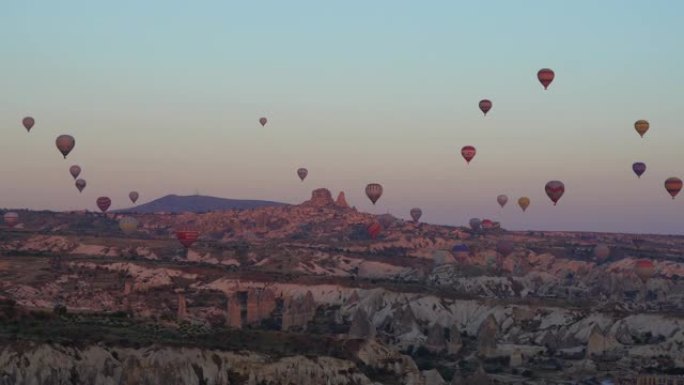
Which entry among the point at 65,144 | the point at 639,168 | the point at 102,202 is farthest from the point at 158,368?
the point at 102,202

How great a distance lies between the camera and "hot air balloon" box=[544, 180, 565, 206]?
400 ft

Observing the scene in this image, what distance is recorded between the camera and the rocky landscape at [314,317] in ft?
243

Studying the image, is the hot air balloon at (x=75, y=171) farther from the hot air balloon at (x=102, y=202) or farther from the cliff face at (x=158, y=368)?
the cliff face at (x=158, y=368)

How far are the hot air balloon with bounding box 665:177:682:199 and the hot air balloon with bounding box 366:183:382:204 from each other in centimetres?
3590

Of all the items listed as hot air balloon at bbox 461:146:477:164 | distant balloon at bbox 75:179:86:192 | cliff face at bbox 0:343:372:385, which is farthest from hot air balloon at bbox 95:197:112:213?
cliff face at bbox 0:343:372:385

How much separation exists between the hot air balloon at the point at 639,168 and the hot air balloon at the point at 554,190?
41.6 feet

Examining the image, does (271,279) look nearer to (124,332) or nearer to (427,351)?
(427,351)

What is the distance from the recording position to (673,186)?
12150 centimetres

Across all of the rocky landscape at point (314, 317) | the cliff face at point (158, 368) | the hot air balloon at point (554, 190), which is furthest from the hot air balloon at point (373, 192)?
the cliff face at point (158, 368)

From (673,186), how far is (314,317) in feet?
124

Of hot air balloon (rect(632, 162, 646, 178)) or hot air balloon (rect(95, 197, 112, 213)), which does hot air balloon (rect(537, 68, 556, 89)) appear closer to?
hot air balloon (rect(632, 162, 646, 178))

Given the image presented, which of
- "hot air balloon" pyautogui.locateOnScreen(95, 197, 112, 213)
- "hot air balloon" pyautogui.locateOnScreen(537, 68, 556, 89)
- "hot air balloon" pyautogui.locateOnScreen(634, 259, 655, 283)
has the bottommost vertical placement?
"hot air balloon" pyautogui.locateOnScreen(634, 259, 655, 283)

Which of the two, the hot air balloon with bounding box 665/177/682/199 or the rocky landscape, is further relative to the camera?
the hot air balloon with bounding box 665/177/682/199

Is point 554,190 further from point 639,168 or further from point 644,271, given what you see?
point 644,271
